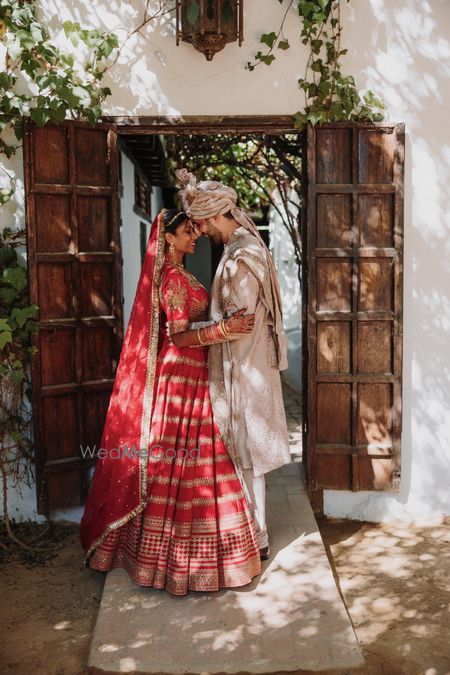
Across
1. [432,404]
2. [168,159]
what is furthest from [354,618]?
[168,159]

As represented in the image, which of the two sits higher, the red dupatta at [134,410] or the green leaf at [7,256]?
the green leaf at [7,256]

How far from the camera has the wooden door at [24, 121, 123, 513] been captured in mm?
4211

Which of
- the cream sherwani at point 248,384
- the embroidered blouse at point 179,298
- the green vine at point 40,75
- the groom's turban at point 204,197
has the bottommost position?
the cream sherwani at point 248,384

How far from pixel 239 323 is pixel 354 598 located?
1630mm

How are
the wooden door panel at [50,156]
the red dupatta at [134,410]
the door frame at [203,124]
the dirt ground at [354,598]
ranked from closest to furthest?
the dirt ground at [354,598], the red dupatta at [134,410], the wooden door panel at [50,156], the door frame at [203,124]

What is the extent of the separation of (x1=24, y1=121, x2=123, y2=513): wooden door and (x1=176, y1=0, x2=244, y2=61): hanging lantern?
2.46 ft

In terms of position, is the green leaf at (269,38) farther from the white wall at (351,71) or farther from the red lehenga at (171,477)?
the red lehenga at (171,477)

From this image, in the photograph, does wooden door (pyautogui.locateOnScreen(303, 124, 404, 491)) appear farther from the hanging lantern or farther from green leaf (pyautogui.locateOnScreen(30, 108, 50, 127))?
green leaf (pyautogui.locateOnScreen(30, 108, 50, 127))

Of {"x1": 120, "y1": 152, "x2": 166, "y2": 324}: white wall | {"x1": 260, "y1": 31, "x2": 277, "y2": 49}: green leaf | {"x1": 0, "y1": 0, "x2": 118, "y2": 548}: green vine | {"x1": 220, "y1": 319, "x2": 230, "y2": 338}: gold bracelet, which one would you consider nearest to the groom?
{"x1": 220, "y1": 319, "x2": 230, "y2": 338}: gold bracelet

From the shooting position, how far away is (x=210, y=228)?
3578mm

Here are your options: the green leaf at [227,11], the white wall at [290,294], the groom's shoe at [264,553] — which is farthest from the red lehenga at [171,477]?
the white wall at [290,294]

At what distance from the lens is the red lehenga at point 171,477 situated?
345 centimetres

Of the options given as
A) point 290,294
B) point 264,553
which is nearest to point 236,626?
point 264,553

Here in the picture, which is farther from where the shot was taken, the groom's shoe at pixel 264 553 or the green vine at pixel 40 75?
the green vine at pixel 40 75
